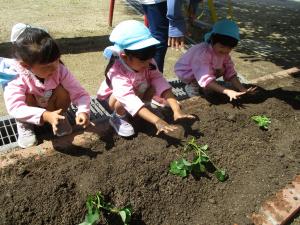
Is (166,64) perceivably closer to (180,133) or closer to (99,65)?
(99,65)

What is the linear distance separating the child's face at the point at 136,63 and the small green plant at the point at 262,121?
3.71ft

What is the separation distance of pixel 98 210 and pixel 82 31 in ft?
15.2

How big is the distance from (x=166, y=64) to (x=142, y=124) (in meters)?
2.29

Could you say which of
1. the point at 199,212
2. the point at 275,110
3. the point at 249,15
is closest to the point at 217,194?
the point at 199,212

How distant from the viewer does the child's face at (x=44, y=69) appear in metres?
2.44

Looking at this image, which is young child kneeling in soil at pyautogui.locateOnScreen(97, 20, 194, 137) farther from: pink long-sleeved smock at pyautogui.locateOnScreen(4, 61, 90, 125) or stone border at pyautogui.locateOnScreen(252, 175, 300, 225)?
stone border at pyautogui.locateOnScreen(252, 175, 300, 225)

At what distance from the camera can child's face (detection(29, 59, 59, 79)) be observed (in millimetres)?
2436

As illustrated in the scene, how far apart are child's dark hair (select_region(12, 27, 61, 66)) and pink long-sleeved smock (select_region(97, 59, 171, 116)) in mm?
533

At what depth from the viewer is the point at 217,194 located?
2.59m

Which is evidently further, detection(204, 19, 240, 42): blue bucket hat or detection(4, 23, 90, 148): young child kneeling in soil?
detection(204, 19, 240, 42): blue bucket hat

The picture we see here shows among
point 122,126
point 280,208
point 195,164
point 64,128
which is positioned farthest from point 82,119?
point 280,208

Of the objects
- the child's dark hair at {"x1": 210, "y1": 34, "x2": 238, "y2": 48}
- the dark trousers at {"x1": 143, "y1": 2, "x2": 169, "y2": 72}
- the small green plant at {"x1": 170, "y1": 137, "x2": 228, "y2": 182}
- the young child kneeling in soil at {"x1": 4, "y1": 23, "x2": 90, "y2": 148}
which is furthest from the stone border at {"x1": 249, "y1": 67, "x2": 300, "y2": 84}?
the young child kneeling in soil at {"x1": 4, "y1": 23, "x2": 90, "y2": 148}

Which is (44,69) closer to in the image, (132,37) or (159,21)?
(132,37)

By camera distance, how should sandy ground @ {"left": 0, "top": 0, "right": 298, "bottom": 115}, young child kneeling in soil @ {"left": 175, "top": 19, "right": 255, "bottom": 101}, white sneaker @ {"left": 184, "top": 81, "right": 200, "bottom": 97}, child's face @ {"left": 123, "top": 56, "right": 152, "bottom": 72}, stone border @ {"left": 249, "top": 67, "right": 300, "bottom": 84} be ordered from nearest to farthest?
child's face @ {"left": 123, "top": 56, "right": 152, "bottom": 72} → young child kneeling in soil @ {"left": 175, "top": 19, "right": 255, "bottom": 101} → white sneaker @ {"left": 184, "top": 81, "right": 200, "bottom": 97} → stone border @ {"left": 249, "top": 67, "right": 300, "bottom": 84} → sandy ground @ {"left": 0, "top": 0, "right": 298, "bottom": 115}
